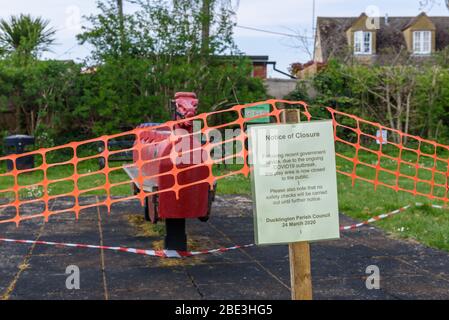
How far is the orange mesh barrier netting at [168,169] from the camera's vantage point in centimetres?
681

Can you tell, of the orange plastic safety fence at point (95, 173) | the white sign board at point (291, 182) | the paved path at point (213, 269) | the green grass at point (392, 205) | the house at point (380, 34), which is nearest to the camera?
the white sign board at point (291, 182)

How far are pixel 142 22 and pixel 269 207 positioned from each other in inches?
574

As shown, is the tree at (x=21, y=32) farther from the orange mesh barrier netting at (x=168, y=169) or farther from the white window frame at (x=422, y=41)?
the white window frame at (x=422, y=41)

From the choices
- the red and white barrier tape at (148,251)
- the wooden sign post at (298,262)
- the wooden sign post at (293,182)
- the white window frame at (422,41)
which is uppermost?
the white window frame at (422,41)

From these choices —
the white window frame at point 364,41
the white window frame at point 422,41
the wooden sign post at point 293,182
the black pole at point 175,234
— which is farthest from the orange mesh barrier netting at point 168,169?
the white window frame at point 422,41

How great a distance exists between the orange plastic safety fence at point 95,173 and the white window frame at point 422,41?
71.9 ft

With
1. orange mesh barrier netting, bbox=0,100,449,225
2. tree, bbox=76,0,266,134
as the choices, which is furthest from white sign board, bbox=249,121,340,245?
tree, bbox=76,0,266,134

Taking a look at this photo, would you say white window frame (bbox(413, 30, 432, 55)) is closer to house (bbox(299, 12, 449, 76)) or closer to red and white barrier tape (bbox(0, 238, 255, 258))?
house (bbox(299, 12, 449, 76))

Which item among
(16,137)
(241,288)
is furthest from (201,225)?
(16,137)

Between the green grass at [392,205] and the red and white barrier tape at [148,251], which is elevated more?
the red and white barrier tape at [148,251]

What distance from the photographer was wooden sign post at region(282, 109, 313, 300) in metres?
4.33

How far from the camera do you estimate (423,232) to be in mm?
8289

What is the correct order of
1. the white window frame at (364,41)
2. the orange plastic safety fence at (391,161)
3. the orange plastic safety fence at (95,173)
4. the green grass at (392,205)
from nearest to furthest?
the orange plastic safety fence at (95,173) < the green grass at (392,205) < the orange plastic safety fence at (391,161) < the white window frame at (364,41)
